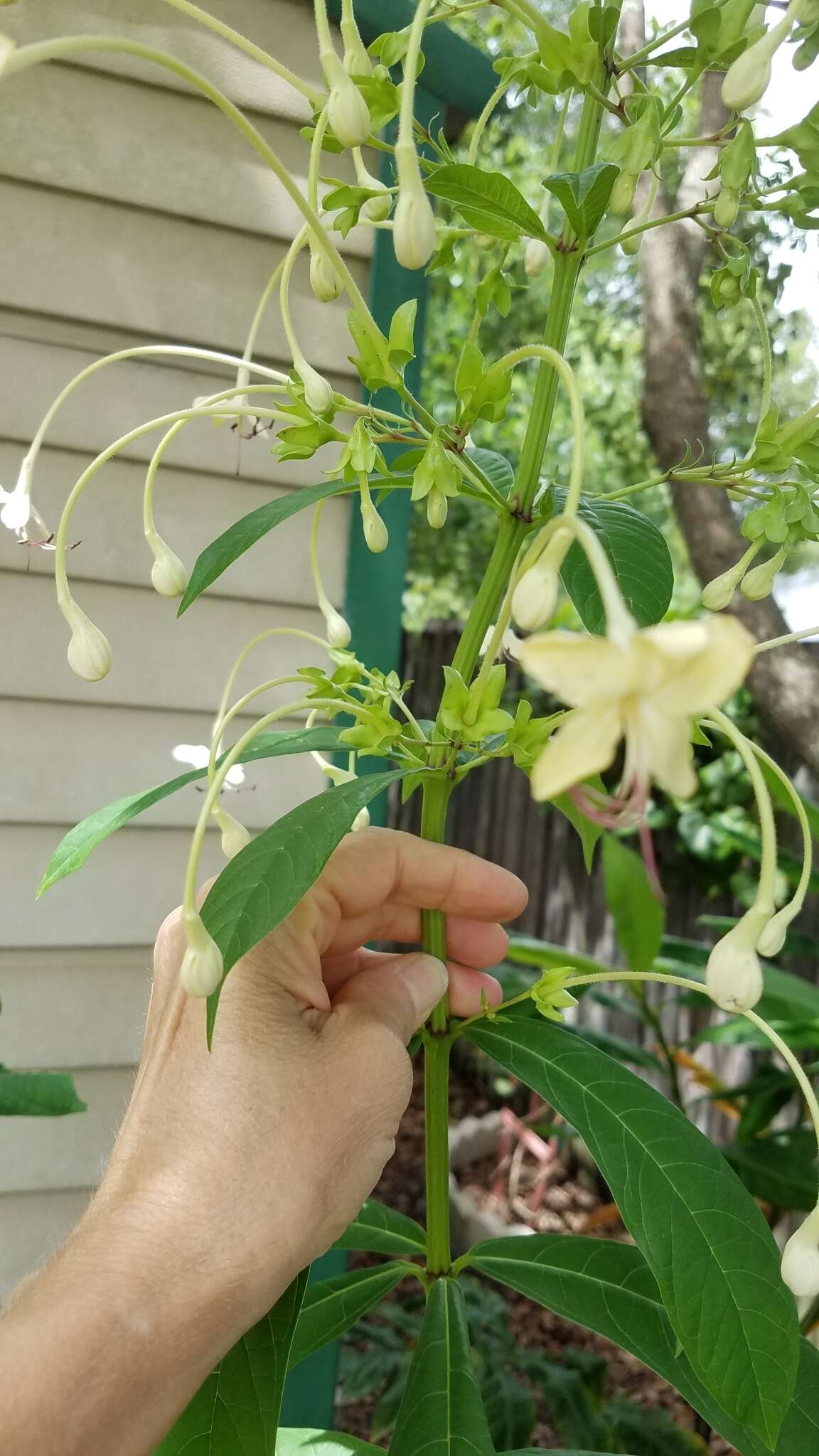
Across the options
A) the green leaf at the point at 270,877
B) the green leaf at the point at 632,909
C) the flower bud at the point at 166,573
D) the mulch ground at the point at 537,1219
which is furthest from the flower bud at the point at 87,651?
the mulch ground at the point at 537,1219

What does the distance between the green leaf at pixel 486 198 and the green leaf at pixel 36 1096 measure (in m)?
0.87

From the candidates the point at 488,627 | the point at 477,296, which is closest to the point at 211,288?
the point at 477,296

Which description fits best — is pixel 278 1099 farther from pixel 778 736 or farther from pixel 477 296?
pixel 778 736

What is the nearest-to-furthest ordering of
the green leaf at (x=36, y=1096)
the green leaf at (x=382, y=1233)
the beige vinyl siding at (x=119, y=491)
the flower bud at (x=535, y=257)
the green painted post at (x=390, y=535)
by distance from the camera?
the flower bud at (x=535, y=257)
the green leaf at (x=382, y=1233)
the green leaf at (x=36, y=1096)
the beige vinyl siding at (x=119, y=491)
the green painted post at (x=390, y=535)

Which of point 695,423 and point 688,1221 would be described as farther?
point 695,423

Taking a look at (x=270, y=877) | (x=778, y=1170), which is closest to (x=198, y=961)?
(x=270, y=877)

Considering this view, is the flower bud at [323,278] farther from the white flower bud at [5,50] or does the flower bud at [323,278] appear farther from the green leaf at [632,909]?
the green leaf at [632,909]

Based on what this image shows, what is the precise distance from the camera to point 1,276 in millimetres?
1251

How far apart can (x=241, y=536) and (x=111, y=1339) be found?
46 cm

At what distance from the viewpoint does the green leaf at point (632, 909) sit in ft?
5.11

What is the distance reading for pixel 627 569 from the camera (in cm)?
59

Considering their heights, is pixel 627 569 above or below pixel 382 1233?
above

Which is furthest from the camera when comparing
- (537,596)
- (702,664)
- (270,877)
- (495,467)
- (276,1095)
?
(495,467)

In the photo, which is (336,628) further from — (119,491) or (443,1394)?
(119,491)
